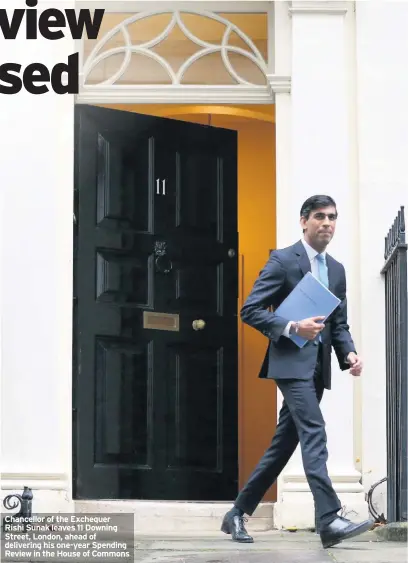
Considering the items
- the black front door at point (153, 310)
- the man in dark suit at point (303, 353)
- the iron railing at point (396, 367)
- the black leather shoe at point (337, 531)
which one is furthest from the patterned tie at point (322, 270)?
the black front door at point (153, 310)

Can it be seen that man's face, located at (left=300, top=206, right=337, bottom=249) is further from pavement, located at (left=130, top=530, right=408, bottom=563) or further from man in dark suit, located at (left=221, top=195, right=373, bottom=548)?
pavement, located at (left=130, top=530, right=408, bottom=563)

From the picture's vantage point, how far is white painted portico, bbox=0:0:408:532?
341 inches

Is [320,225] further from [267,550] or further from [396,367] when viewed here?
[267,550]

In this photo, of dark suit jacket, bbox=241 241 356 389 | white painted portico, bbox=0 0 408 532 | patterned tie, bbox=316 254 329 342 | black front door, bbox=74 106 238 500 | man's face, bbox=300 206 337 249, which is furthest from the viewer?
black front door, bbox=74 106 238 500

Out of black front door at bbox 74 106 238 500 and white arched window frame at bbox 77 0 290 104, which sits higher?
white arched window frame at bbox 77 0 290 104

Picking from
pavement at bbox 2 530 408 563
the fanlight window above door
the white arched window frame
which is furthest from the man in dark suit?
the fanlight window above door

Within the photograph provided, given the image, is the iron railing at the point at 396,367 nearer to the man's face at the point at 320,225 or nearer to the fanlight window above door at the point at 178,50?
the man's face at the point at 320,225

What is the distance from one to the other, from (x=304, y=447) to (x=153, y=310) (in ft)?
8.65

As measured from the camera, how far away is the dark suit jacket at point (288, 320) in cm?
698

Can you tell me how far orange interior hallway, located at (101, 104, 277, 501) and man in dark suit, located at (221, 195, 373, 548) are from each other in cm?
448

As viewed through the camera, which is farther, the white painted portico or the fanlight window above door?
the fanlight window above door

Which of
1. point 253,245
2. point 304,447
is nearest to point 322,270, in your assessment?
point 304,447

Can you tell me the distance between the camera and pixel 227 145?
965 centimetres

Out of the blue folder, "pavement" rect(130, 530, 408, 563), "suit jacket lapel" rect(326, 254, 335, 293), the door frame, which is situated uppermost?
the door frame
